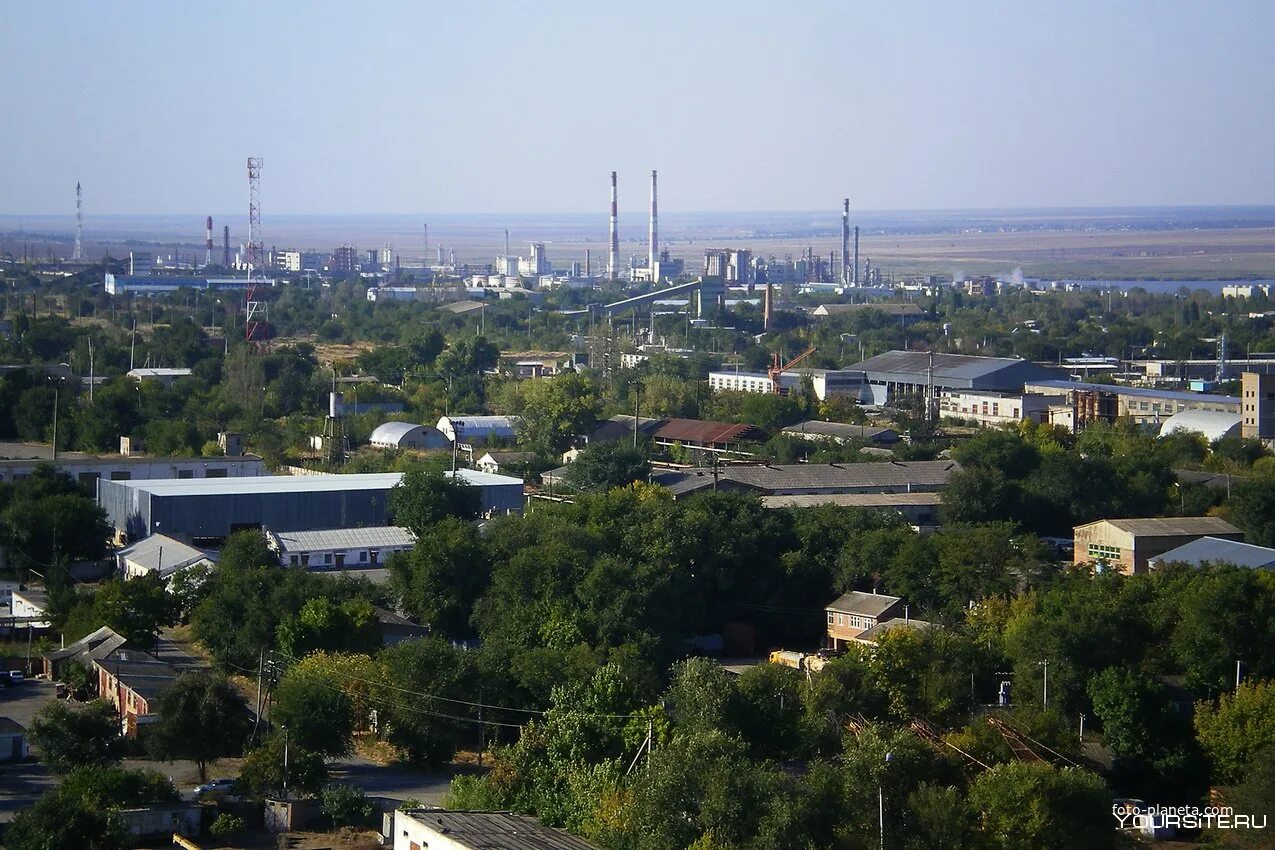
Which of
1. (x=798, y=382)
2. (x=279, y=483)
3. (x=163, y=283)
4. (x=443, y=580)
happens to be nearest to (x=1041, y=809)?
(x=443, y=580)

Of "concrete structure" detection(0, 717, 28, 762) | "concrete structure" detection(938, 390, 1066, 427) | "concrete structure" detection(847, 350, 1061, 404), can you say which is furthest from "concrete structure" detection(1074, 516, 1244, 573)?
"concrete structure" detection(847, 350, 1061, 404)

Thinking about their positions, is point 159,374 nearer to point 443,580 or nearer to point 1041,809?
point 443,580

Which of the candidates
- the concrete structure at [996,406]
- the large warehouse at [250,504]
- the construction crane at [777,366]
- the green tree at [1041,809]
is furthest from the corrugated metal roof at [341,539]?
the construction crane at [777,366]

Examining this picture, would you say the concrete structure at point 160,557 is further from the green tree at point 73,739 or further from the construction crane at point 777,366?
the construction crane at point 777,366

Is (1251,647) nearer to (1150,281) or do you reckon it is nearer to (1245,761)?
(1245,761)

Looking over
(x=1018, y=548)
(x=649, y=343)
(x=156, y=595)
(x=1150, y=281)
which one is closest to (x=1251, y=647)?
(x=1018, y=548)

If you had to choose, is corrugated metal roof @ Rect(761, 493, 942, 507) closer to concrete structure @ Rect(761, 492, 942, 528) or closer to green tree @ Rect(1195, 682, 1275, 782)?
concrete structure @ Rect(761, 492, 942, 528)
